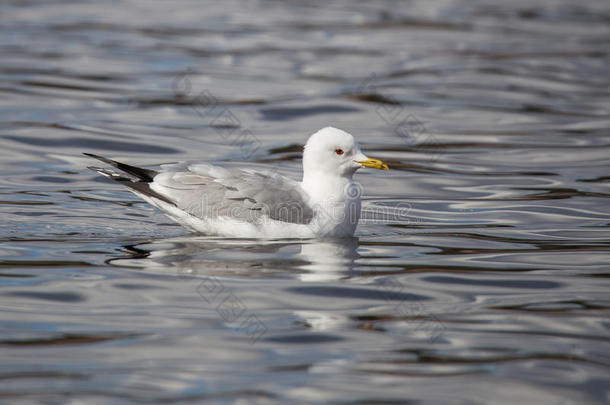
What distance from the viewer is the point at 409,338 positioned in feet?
22.7

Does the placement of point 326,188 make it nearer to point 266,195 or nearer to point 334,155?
point 334,155

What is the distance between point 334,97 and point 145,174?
8532mm

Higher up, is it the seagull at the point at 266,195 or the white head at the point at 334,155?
the white head at the point at 334,155

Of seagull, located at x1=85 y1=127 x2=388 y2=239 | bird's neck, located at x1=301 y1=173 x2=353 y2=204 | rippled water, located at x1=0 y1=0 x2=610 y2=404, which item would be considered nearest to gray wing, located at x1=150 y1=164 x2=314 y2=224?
seagull, located at x1=85 y1=127 x2=388 y2=239

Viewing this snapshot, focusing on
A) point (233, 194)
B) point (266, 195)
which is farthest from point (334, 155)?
point (233, 194)

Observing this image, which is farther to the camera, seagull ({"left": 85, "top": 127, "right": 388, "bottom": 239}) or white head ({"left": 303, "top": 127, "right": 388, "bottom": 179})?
white head ({"left": 303, "top": 127, "right": 388, "bottom": 179})

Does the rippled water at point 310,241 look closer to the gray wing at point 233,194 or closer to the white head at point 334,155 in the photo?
the gray wing at point 233,194

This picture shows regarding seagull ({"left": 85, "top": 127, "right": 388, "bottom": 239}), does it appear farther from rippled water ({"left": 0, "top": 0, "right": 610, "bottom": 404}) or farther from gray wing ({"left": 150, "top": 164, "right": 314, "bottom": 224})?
rippled water ({"left": 0, "top": 0, "right": 610, "bottom": 404})

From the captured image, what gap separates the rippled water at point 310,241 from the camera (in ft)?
20.8

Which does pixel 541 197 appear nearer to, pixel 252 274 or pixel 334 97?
pixel 252 274

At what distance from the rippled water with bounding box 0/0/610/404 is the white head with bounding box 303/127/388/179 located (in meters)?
0.78

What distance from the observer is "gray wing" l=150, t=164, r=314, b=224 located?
920cm

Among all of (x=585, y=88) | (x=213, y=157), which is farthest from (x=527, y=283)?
(x=585, y=88)

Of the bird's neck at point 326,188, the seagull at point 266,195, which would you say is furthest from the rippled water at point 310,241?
the bird's neck at point 326,188
